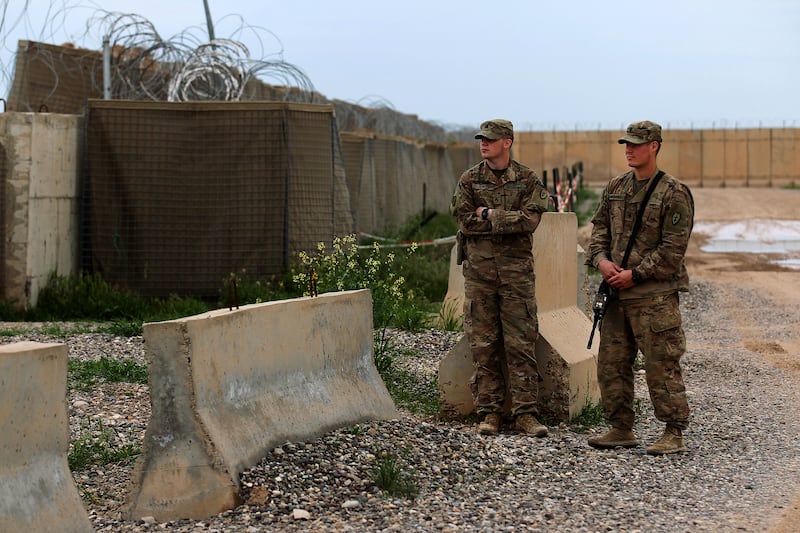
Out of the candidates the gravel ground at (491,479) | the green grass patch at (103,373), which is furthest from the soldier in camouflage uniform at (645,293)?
the green grass patch at (103,373)

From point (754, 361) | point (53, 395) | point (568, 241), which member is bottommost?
point (754, 361)

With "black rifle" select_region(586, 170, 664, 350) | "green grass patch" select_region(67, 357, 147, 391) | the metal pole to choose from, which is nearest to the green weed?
"black rifle" select_region(586, 170, 664, 350)

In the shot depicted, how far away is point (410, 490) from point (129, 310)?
6.56 meters

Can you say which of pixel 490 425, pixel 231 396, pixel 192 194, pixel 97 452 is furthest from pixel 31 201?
pixel 231 396

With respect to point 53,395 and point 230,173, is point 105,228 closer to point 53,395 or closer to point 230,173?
point 230,173

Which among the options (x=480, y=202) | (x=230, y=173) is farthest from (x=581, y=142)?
(x=480, y=202)

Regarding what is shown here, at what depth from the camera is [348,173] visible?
1692cm

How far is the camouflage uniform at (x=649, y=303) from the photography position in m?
6.66

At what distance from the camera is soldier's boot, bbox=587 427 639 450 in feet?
22.1

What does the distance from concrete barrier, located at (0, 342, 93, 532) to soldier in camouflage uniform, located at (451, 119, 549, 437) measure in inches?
118

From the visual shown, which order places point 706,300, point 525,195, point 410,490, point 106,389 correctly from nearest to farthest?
point 410,490
point 525,195
point 106,389
point 706,300

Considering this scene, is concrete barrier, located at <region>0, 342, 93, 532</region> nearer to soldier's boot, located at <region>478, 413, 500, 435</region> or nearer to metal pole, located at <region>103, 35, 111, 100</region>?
soldier's boot, located at <region>478, 413, 500, 435</region>

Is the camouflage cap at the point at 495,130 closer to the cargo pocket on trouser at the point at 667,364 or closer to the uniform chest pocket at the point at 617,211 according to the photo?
the uniform chest pocket at the point at 617,211

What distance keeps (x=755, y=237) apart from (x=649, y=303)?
73.2ft
